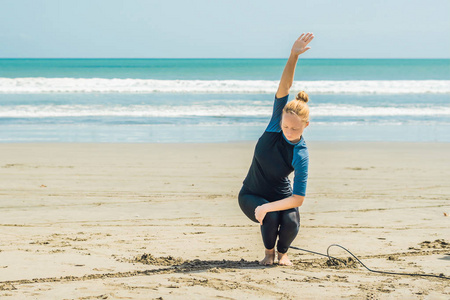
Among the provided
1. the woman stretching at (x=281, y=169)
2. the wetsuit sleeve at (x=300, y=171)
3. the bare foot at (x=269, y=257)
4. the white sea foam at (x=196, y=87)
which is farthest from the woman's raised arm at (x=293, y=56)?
the white sea foam at (x=196, y=87)

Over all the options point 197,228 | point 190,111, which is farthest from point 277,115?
point 190,111

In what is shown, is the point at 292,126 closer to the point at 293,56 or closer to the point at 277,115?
the point at 277,115

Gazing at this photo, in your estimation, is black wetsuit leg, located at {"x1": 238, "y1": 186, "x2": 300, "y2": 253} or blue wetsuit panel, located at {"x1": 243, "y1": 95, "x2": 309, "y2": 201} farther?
black wetsuit leg, located at {"x1": 238, "y1": 186, "x2": 300, "y2": 253}

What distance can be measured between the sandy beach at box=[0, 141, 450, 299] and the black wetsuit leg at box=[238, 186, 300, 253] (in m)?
0.26

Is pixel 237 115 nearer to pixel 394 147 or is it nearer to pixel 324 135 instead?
pixel 324 135

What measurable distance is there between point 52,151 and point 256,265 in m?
7.36

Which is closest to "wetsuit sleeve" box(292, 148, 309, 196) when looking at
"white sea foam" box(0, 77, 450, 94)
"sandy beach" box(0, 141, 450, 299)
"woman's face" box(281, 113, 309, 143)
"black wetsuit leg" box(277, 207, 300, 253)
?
"woman's face" box(281, 113, 309, 143)

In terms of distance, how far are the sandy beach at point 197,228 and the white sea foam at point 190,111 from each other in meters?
8.17

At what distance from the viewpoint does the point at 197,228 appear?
17.8ft

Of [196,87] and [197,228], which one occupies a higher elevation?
[196,87]

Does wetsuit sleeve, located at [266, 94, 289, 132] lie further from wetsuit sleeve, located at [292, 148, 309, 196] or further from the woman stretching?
wetsuit sleeve, located at [292, 148, 309, 196]

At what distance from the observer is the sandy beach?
3695 millimetres

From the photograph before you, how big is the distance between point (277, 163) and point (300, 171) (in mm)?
230

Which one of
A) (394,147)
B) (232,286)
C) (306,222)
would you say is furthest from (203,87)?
(232,286)
